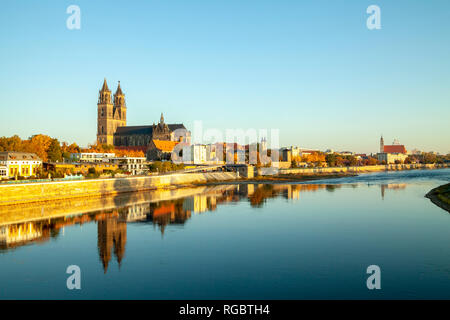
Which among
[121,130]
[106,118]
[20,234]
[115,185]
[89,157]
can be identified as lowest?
[20,234]

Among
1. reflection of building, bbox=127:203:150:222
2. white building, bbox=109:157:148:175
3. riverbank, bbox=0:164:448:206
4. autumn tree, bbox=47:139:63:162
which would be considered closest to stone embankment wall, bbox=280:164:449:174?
riverbank, bbox=0:164:448:206

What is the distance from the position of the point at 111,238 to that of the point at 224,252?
861 cm

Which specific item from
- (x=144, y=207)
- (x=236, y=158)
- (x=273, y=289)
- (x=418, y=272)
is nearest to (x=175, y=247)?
(x=273, y=289)

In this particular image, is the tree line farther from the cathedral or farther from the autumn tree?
the cathedral

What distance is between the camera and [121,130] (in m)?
143

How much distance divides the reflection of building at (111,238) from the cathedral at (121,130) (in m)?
103

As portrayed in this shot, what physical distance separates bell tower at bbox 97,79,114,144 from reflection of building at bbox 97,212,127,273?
111621mm

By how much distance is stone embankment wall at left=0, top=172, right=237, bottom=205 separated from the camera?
38969mm

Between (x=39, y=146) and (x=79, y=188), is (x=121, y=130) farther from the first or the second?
(x=79, y=188)

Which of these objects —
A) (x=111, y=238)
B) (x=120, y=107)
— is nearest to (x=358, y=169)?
(x=120, y=107)

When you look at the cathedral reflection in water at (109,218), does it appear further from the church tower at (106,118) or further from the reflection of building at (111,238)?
the church tower at (106,118)

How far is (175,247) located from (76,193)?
2818 cm

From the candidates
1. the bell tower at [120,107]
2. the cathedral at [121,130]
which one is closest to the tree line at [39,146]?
the cathedral at [121,130]

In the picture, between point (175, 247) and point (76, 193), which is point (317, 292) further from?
point (76, 193)
